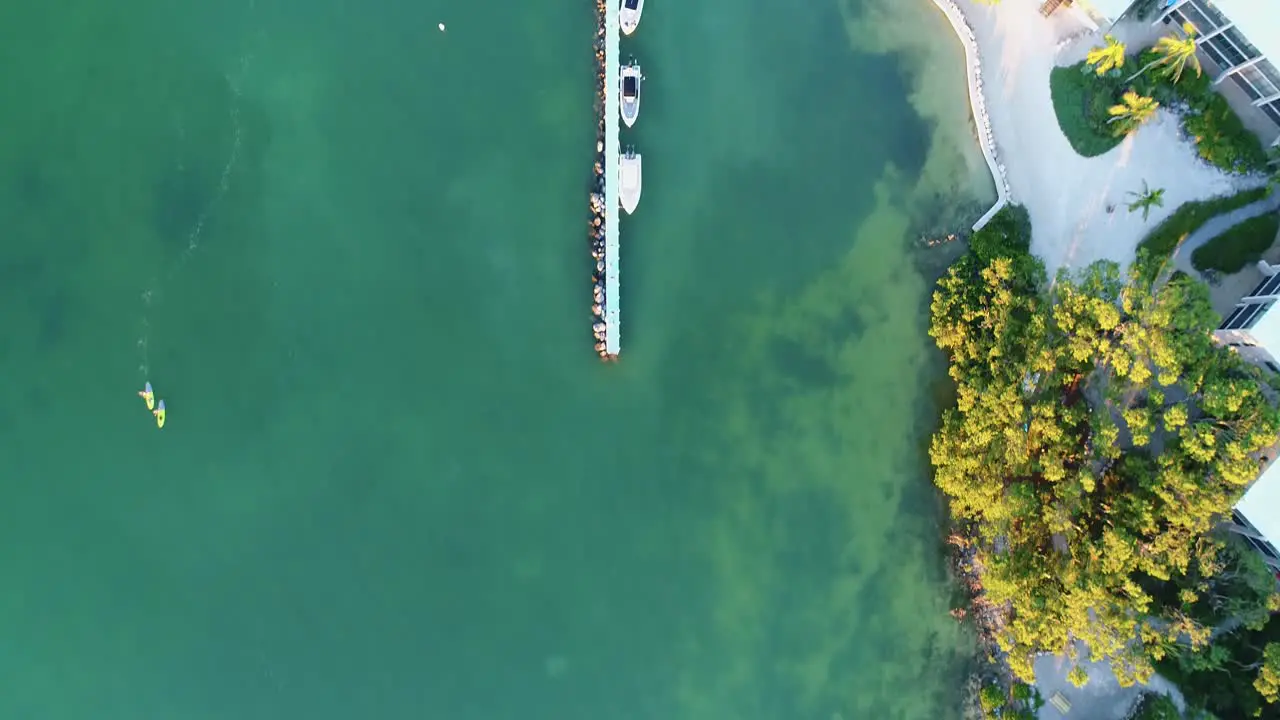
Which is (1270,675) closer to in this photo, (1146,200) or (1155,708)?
(1155,708)

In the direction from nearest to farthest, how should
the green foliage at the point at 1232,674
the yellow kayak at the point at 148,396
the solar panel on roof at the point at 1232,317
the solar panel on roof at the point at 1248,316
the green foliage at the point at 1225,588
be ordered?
1. the green foliage at the point at 1225,588
2. the green foliage at the point at 1232,674
3. the solar panel on roof at the point at 1248,316
4. the yellow kayak at the point at 148,396
5. the solar panel on roof at the point at 1232,317

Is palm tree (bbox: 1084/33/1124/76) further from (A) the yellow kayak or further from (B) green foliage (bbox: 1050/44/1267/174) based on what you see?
(A) the yellow kayak

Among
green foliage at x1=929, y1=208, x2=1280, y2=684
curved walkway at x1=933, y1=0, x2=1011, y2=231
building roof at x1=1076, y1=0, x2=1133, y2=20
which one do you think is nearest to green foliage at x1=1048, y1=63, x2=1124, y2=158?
building roof at x1=1076, y1=0, x2=1133, y2=20

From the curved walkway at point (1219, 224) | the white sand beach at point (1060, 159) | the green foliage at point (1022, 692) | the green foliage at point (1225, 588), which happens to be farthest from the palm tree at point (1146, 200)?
the green foliage at point (1022, 692)

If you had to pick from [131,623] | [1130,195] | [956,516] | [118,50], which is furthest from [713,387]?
[118,50]

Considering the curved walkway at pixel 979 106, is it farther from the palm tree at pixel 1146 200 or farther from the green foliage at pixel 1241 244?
the green foliage at pixel 1241 244

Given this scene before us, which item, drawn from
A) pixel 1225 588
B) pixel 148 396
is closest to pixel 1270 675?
pixel 1225 588
